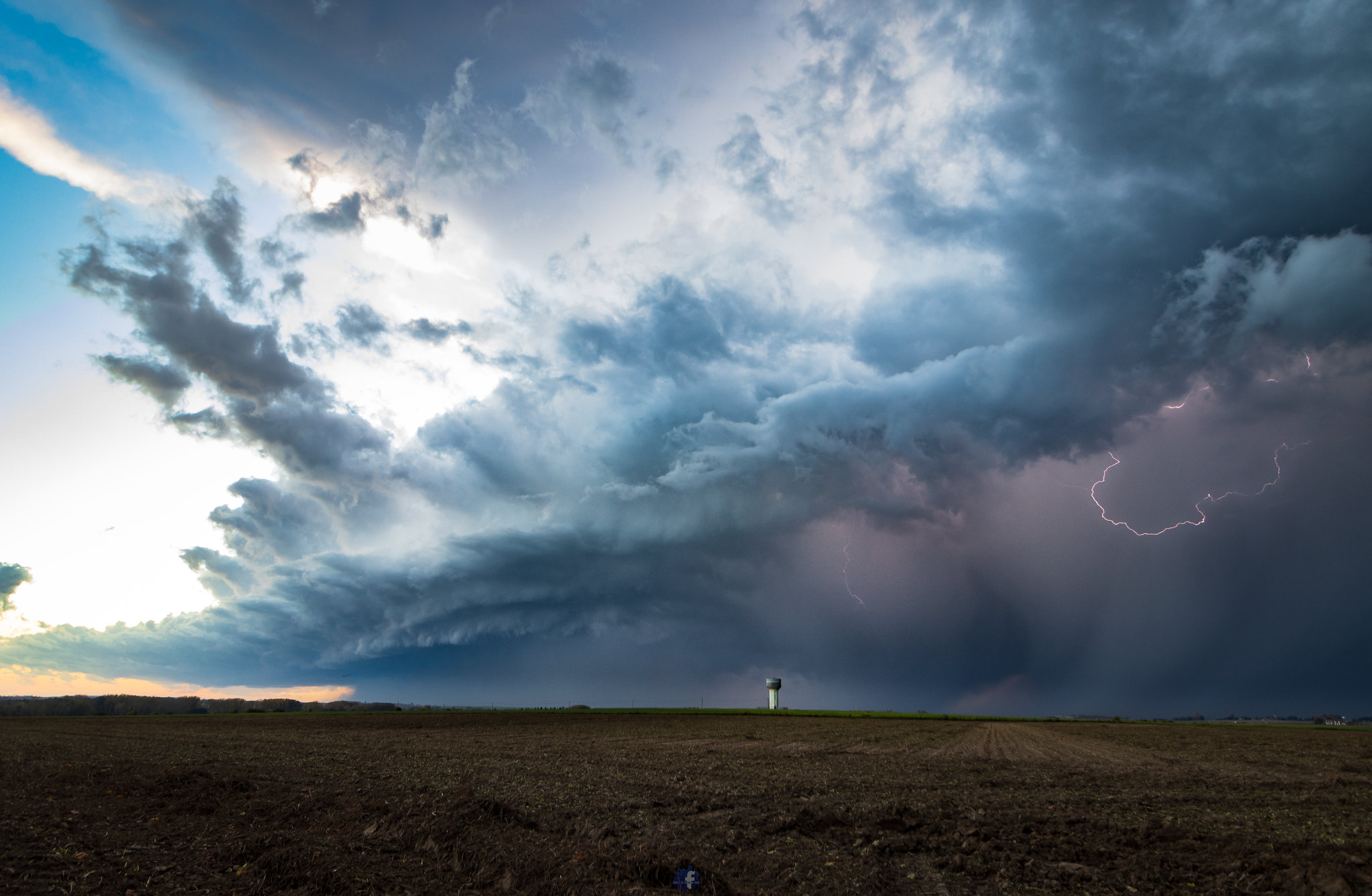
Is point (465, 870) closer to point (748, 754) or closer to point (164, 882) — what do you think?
point (164, 882)

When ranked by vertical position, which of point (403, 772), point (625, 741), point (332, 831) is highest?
point (332, 831)

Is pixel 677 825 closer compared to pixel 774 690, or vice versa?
pixel 677 825

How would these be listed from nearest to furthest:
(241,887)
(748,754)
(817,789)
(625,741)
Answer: (241,887)
(817,789)
(748,754)
(625,741)

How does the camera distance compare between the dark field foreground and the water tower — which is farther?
the water tower

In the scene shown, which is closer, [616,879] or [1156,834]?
[616,879]

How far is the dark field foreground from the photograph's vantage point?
13102 mm

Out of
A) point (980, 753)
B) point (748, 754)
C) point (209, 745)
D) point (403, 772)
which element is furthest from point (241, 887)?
point (209, 745)

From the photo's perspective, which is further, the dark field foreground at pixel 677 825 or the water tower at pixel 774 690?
the water tower at pixel 774 690

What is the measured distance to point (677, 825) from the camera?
18.5 metres

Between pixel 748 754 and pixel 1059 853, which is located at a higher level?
pixel 1059 853

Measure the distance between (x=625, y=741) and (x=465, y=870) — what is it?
43385mm

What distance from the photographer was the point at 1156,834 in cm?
1642

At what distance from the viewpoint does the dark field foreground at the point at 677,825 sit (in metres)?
13.1

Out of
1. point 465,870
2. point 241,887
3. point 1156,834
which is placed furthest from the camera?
point 1156,834
